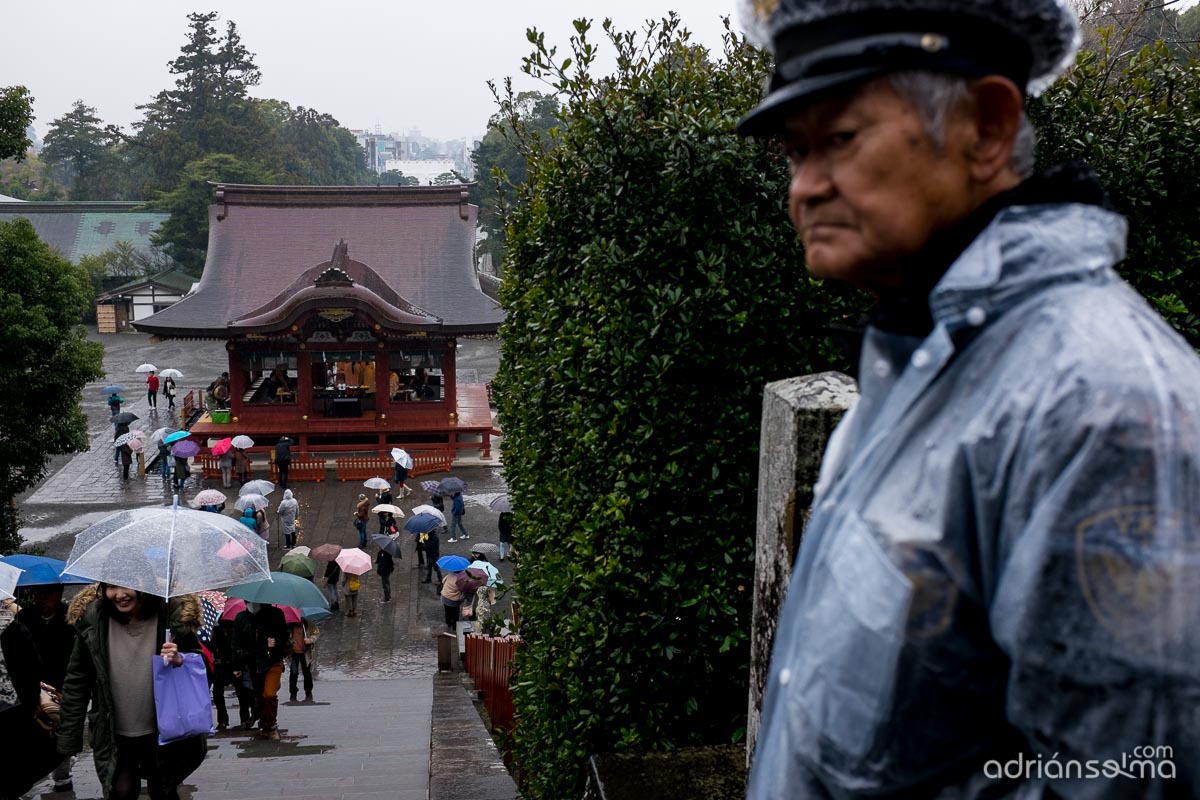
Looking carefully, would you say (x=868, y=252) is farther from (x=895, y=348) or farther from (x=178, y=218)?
(x=178, y=218)

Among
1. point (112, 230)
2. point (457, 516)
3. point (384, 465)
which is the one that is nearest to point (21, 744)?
point (457, 516)

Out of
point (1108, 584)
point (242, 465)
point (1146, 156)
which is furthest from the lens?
point (242, 465)

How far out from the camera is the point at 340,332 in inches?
923

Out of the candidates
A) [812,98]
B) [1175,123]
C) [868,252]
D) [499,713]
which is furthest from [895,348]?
[499,713]

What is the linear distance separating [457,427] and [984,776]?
75.0 ft

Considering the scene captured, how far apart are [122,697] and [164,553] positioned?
101 cm

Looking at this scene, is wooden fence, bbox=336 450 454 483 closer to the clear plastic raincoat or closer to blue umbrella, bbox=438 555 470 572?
blue umbrella, bbox=438 555 470 572

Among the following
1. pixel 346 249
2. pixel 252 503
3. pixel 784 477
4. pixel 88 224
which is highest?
pixel 88 224

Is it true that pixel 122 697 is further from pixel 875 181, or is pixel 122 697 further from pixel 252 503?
pixel 252 503

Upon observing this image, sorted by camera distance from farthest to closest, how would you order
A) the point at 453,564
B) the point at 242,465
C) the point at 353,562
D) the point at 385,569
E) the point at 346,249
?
1. the point at 346,249
2. the point at 242,465
3. the point at 385,569
4. the point at 353,562
5. the point at 453,564

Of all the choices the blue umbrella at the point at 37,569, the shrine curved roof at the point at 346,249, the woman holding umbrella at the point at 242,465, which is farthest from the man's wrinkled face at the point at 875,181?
the shrine curved roof at the point at 346,249

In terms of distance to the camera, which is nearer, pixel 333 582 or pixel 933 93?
pixel 933 93

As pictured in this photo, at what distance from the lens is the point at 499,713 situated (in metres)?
8.02

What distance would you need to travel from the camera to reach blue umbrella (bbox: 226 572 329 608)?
891cm
